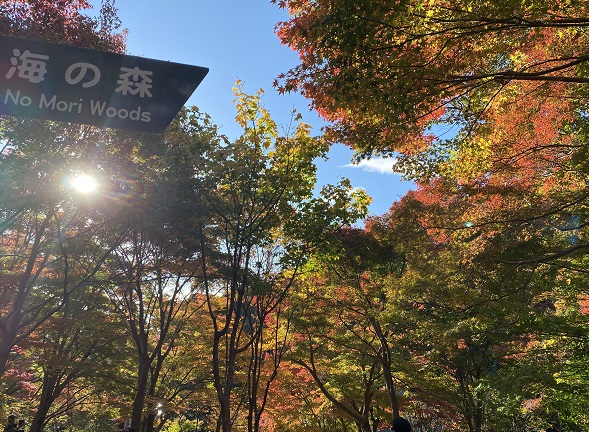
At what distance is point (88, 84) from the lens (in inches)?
64.4

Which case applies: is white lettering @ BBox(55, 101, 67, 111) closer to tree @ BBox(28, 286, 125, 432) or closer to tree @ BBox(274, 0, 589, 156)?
tree @ BBox(274, 0, 589, 156)

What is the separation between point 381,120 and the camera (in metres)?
4.94

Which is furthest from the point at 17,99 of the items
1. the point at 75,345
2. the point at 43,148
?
the point at 75,345

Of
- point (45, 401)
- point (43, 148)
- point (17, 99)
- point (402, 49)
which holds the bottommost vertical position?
point (45, 401)

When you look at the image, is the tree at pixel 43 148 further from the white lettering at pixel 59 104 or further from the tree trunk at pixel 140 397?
the white lettering at pixel 59 104

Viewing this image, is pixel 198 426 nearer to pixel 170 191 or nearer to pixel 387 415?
pixel 387 415

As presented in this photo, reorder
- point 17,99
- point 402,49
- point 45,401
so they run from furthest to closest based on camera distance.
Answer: point 45,401 < point 402,49 < point 17,99

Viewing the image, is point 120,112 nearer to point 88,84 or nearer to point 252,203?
point 88,84

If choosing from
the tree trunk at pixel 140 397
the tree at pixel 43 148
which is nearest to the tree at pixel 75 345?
the tree trunk at pixel 140 397

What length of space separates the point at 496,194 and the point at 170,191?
668cm

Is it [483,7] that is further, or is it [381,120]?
[381,120]

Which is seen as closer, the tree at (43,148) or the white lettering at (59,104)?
the white lettering at (59,104)

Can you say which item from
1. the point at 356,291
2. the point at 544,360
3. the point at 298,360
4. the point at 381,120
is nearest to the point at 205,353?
the point at 298,360

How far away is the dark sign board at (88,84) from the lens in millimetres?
1574
